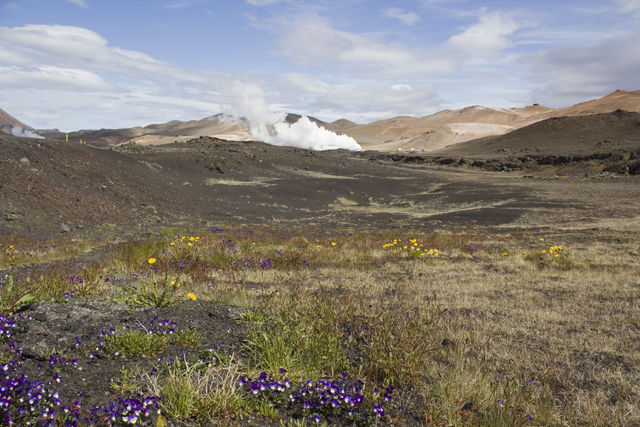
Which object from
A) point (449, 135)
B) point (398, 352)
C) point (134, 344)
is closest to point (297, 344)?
point (398, 352)

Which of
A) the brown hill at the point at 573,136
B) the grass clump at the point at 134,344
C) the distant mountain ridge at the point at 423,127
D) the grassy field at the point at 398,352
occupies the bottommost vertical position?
the grassy field at the point at 398,352

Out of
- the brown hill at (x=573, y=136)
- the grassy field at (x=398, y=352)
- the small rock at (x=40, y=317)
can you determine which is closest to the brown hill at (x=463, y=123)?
the brown hill at (x=573, y=136)

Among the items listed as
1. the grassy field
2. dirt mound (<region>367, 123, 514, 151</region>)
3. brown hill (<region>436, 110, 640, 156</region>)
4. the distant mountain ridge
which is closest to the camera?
the grassy field

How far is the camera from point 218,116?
400 feet

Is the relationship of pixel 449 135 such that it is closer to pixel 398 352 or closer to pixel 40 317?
pixel 398 352

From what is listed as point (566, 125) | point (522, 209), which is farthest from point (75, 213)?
point (566, 125)

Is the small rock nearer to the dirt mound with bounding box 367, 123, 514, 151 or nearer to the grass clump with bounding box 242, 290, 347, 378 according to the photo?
the grass clump with bounding box 242, 290, 347, 378

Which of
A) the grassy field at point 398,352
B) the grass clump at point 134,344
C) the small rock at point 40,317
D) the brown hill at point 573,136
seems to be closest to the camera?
the grassy field at point 398,352

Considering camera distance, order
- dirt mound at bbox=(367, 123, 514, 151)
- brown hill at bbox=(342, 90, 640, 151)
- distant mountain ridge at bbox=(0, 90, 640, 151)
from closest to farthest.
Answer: distant mountain ridge at bbox=(0, 90, 640, 151) → brown hill at bbox=(342, 90, 640, 151) → dirt mound at bbox=(367, 123, 514, 151)

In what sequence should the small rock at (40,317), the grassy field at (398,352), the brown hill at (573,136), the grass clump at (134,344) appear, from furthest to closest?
the brown hill at (573,136)
the small rock at (40,317)
the grass clump at (134,344)
the grassy field at (398,352)

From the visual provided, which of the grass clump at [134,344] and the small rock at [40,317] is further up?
the small rock at [40,317]

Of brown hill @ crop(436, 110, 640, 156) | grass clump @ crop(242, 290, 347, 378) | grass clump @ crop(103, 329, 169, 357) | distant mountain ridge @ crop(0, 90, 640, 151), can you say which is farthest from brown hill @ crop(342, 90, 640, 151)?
grass clump @ crop(103, 329, 169, 357)

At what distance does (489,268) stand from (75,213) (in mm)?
14571

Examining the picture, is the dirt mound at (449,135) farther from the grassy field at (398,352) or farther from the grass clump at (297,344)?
the grass clump at (297,344)
